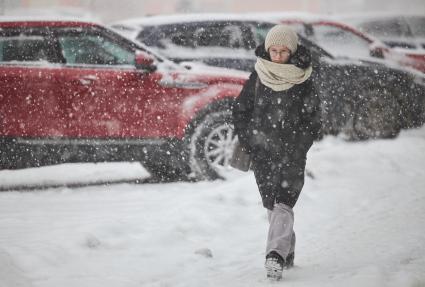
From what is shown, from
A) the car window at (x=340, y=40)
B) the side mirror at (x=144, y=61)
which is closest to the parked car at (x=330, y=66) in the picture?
the car window at (x=340, y=40)

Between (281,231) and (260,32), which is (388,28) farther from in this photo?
(281,231)

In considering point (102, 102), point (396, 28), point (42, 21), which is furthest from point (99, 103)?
point (396, 28)

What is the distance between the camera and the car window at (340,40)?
8281 millimetres

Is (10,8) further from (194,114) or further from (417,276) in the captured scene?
(417,276)

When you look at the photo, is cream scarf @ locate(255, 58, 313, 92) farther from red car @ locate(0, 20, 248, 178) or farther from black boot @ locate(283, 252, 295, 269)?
red car @ locate(0, 20, 248, 178)

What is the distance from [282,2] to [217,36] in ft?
133

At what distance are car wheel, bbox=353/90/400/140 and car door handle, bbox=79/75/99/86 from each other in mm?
3664

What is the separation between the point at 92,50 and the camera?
5.99 meters

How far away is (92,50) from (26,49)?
2.14 ft

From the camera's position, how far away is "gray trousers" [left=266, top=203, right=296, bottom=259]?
3.48 metres

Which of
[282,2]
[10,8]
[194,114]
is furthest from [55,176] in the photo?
[282,2]

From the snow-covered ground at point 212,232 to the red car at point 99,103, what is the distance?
374mm

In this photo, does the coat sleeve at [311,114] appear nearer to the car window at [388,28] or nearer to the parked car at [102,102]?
the parked car at [102,102]

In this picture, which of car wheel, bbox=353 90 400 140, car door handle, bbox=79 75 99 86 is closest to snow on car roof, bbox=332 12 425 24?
car wheel, bbox=353 90 400 140
